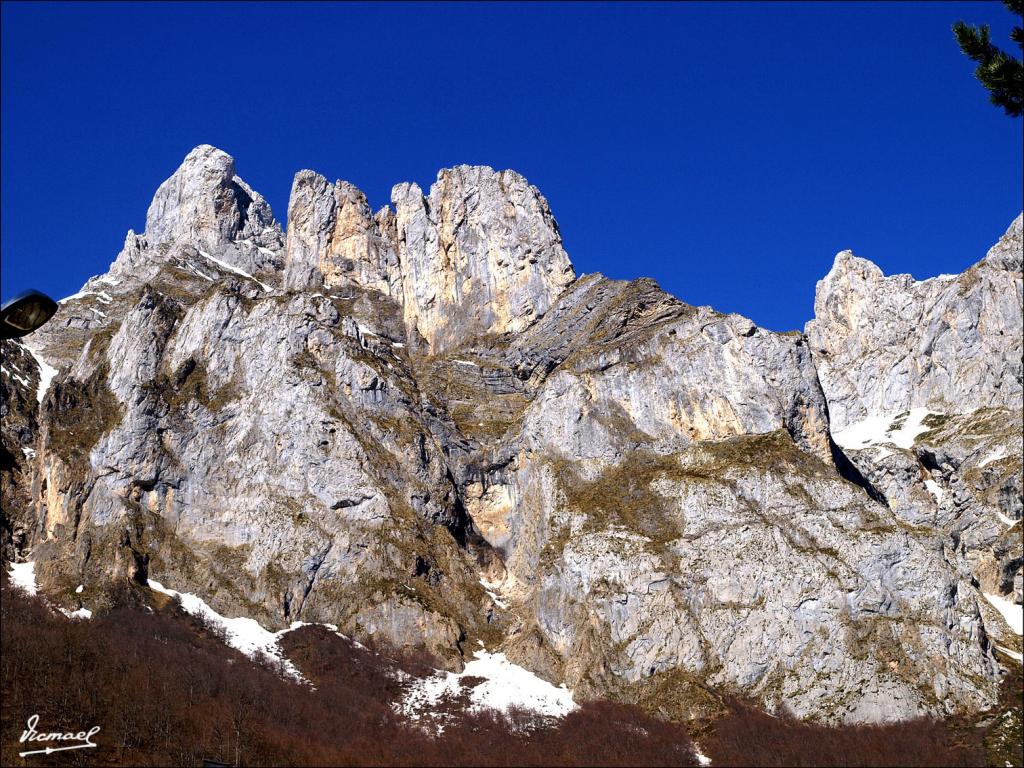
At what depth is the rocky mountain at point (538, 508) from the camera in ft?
414

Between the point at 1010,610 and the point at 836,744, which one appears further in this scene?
the point at 1010,610

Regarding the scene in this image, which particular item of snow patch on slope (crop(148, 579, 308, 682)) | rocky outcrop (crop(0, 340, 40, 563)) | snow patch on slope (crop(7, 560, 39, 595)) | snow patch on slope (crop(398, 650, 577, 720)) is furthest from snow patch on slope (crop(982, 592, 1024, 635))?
rocky outcrop (crop(0, 340, 40, 563))

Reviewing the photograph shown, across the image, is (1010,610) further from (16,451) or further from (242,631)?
(16,451)

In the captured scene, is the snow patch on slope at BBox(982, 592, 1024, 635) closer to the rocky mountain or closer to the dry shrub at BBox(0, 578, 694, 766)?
the rocky mountain

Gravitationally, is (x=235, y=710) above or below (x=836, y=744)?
above

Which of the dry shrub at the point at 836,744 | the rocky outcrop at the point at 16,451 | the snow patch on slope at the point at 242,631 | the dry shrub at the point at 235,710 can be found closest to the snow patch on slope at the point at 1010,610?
the dry shrub at the point at 836,744

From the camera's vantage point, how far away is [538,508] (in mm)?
158250

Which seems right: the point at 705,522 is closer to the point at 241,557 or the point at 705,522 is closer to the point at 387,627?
the point at 387,627

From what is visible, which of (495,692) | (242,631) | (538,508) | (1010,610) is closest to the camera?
(495,692)

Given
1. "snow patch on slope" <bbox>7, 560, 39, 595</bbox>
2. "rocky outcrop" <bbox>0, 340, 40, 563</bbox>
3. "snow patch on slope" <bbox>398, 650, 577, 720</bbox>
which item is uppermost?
"rocky outcrop" <bbox>0, 340, 40, 563</bbox>

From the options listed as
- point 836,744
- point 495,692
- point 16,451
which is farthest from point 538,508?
point 16,451

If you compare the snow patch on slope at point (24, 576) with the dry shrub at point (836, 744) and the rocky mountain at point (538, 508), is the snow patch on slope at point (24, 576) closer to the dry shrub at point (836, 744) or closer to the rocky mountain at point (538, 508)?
the rocky mountain at point (538, 508)

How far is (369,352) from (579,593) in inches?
2580

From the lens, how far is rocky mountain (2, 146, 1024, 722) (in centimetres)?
12625
